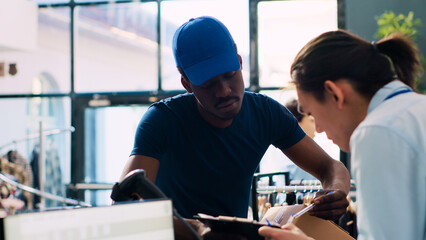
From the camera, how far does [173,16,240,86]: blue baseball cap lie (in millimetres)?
1564

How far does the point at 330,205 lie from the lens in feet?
4.74

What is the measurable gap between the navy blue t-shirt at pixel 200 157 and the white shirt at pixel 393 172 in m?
0.68

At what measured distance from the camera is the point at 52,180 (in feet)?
18.8

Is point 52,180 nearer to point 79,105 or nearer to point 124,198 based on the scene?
point 79,105

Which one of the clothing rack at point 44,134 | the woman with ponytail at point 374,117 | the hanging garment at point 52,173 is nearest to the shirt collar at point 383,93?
the woman with ponytail at point 374,117

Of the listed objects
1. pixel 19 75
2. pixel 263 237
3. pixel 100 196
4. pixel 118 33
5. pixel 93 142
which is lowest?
pixel 100 196

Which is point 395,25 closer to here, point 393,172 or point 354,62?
point 354,62

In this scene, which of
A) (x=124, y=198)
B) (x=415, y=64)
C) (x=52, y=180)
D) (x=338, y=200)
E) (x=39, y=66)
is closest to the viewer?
(x=124, y=198)

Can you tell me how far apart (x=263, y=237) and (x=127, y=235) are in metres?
0.37

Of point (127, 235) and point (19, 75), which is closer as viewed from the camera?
point (127, 235)

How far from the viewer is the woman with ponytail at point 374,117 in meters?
0.96

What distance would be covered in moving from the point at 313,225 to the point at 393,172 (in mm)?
522

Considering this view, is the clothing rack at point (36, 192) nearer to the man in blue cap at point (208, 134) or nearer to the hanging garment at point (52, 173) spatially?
the hanging garment at point (52, 173)

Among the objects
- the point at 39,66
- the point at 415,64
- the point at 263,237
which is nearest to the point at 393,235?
the point at 263,237
